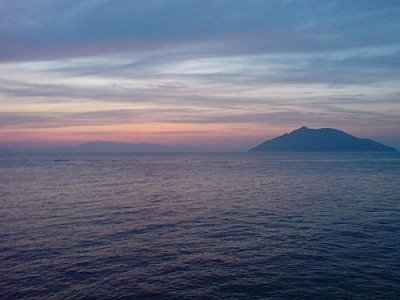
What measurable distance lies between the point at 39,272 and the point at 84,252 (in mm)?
4542

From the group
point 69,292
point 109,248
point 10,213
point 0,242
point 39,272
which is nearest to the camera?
point 69,292

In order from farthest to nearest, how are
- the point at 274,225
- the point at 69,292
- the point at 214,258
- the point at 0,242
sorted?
the point at 274,225 < the point at 0,242 < the point at 214,258 < the point at 69,292

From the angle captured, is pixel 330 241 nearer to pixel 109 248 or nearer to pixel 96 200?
pixel 109 248

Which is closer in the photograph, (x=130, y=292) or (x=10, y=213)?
(x=130, y=292)

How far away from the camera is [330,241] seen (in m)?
31.1

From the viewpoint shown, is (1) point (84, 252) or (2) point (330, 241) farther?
(2) point (330, 241)

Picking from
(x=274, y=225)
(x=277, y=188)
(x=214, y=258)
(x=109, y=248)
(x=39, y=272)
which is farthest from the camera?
(x=277, y=188)

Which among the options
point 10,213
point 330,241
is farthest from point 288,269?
point 10,213

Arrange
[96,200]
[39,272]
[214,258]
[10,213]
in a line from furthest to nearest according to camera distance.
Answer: [96,200] → [10,213] → [214,258] → [39,272]

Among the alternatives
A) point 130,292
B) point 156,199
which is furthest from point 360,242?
point 156,199

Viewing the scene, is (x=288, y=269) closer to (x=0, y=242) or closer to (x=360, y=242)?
(x=360, y=242)

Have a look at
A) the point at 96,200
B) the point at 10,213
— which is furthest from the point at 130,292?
the point at 96,200

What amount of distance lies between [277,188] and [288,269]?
46.7 m

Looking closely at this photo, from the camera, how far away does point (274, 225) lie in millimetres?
37031
